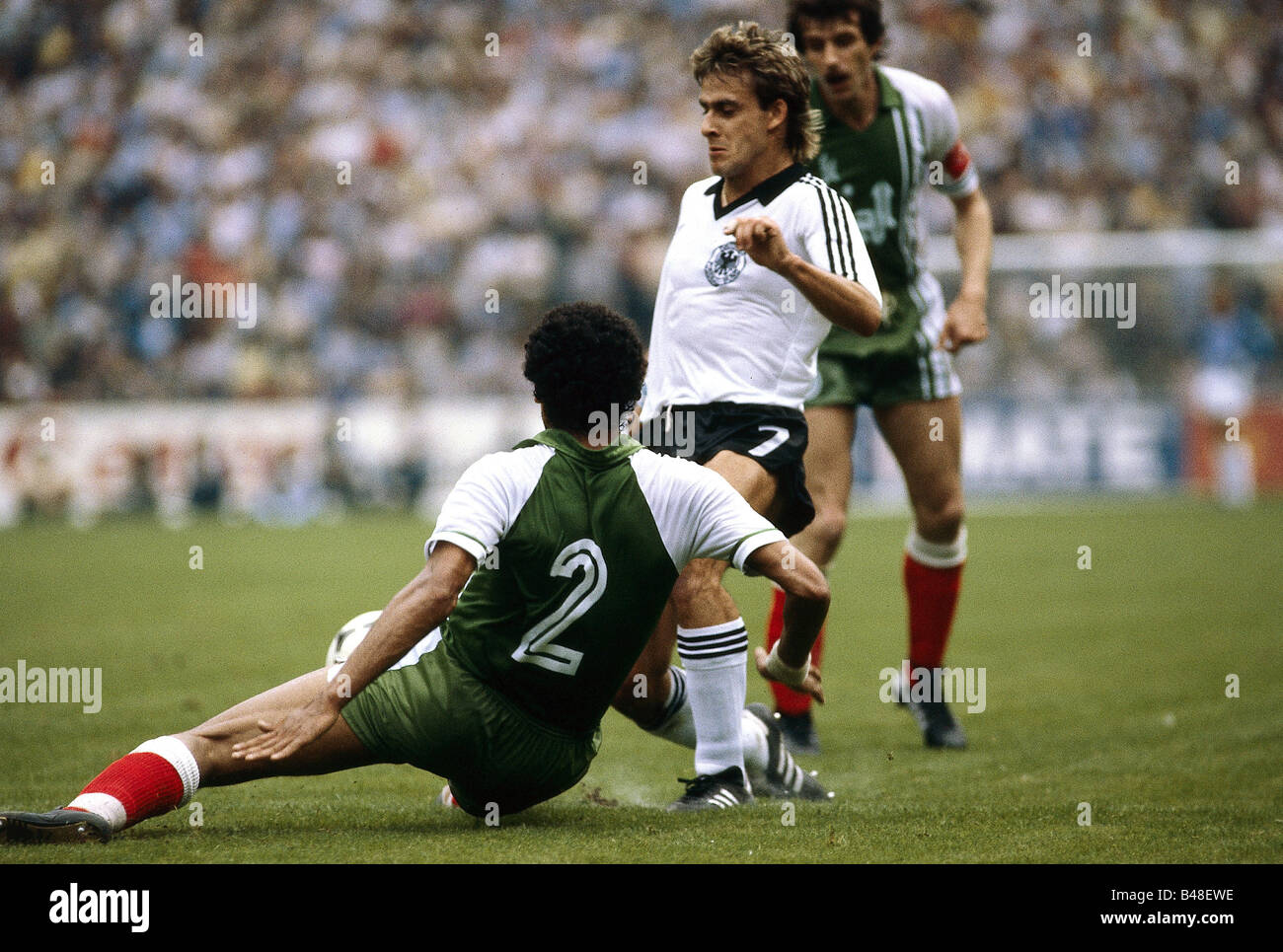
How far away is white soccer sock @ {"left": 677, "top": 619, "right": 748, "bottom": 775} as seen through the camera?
4.23 metres

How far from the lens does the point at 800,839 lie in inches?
147

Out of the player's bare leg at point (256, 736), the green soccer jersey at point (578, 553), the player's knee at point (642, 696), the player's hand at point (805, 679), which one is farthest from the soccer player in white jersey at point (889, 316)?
the player's bare leg at point (256, 736)

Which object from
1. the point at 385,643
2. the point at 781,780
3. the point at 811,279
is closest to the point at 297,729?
the point at 385,643

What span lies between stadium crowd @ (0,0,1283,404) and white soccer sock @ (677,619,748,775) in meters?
14.5

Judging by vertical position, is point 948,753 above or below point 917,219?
below

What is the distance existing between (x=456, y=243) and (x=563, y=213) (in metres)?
1.50

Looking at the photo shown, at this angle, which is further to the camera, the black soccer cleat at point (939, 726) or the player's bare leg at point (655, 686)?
the black soccer cleat at point (939, 726)

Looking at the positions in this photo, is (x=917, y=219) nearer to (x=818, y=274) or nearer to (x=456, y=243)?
(x=818, y=274)

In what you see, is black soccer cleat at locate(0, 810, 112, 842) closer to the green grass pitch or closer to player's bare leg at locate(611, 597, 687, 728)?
the green grass pitch

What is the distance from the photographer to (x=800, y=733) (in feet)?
18.4

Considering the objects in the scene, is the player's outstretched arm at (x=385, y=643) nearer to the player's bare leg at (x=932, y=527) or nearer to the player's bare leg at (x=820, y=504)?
the player's bare leg at (x=820, y=504)

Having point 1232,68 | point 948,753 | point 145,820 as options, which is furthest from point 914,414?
point 1232,68

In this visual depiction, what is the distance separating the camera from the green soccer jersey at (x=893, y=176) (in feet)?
18.5

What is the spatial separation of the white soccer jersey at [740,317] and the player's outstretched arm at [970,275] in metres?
0.99
